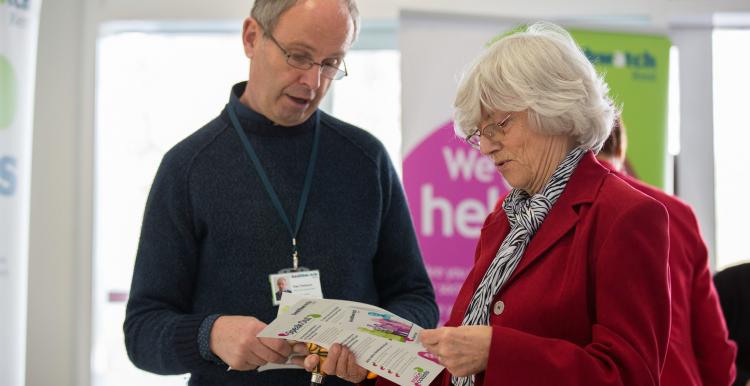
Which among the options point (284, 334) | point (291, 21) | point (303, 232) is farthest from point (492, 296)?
point (291, 21)

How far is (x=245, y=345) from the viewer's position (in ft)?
5.86

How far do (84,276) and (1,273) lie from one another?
1316 mm

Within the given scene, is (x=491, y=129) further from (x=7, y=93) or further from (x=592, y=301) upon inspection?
(x=7, y=93)

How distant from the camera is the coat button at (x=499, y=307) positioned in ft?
5.15

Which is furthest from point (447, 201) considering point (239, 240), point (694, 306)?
point (239, 240)

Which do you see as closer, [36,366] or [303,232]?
[303,232]

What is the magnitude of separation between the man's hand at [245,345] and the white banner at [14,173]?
1922 mm

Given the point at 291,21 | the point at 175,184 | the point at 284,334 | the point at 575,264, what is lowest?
the point at 284,334

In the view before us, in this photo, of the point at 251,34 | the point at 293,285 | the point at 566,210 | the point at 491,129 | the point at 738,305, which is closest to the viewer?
the point at 566,210

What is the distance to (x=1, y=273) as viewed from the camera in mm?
3381

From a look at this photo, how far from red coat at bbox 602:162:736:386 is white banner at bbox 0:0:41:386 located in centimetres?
245

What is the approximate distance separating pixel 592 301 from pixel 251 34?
114 centimetres

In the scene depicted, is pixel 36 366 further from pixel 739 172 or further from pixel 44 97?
pixel 739 172

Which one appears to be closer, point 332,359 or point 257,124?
point 332,359
